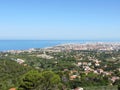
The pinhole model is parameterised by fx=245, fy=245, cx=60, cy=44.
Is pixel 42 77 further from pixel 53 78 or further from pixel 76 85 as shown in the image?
pixel 76 85

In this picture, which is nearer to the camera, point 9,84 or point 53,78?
point 53,78

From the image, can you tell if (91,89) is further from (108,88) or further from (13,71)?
(13,71)

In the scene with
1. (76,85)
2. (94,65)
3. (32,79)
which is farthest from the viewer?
(94,65)

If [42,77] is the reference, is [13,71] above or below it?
below

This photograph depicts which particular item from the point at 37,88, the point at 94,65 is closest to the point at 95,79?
the point at 37,88

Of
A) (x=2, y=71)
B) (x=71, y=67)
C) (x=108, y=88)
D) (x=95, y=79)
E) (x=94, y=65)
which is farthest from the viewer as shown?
(x=94, y=65)

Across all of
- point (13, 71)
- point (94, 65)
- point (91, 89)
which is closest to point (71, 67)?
point (94, 65)

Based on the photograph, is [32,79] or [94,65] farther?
[94,65]

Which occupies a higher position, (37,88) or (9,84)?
(37,88)

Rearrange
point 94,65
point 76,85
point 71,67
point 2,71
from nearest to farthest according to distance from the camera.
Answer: point 76,85 → point 2,71 → point 71,67 → point 94,65
